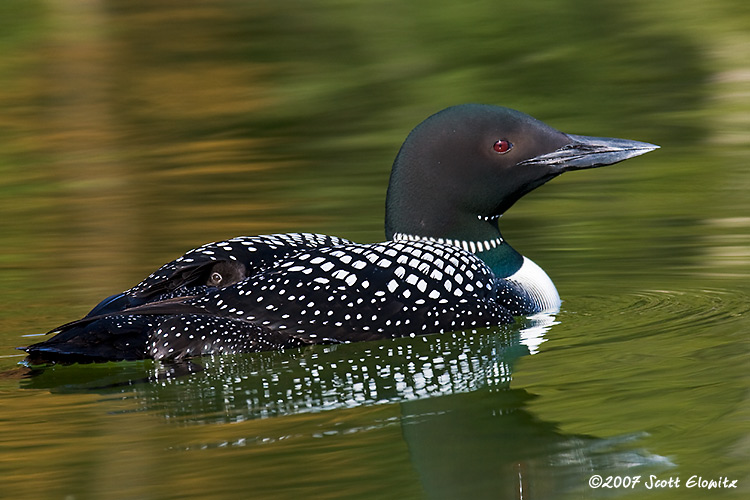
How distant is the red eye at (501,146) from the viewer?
496 centimetres

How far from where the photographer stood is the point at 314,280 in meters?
4.40

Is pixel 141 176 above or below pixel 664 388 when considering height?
above

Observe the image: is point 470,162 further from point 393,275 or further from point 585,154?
point 393,275

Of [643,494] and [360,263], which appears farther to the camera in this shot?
[360,263]

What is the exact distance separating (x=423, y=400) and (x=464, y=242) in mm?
1367

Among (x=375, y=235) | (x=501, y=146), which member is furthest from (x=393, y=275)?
(x=375, y=235)

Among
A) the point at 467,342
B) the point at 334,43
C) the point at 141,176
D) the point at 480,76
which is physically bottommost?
the point at 467,342

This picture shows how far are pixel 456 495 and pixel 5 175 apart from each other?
7291 mm

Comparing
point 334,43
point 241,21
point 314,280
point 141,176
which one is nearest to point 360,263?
point 314,280

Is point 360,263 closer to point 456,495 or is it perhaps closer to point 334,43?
point 456,495

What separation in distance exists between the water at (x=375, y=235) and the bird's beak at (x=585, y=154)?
1.80ft

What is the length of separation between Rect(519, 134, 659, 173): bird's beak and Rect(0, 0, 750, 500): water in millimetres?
548

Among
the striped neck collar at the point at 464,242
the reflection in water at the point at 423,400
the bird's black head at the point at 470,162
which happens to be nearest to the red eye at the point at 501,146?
the bird's black head at the point at 470,162

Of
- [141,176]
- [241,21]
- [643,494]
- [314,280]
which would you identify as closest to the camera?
[643,494]
